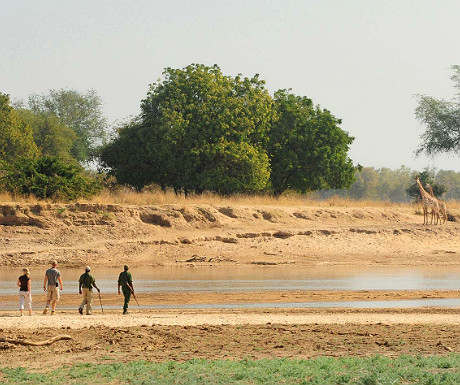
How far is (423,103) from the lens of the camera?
7962 cm

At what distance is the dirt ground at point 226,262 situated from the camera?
16562mm

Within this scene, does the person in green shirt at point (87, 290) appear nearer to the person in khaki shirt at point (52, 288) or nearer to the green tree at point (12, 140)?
the person in khaki shirt at point (52, 288)

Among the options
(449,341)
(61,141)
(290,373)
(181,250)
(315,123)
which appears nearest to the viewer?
(290,373)

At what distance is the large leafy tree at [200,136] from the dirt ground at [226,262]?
27.1 feet

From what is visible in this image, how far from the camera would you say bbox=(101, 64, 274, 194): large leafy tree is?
54.6 metres

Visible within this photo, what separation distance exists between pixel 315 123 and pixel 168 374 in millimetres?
49650

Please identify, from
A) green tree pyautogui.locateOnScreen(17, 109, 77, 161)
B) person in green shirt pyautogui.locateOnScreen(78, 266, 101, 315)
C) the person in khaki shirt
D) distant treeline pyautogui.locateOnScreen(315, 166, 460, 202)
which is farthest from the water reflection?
distant treeline pyautogui.locateOnScreen(315, 166, 460, 202)

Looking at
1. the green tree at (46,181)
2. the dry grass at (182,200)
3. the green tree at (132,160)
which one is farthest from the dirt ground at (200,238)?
the green tree at (132,160)

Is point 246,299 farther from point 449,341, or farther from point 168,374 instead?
point 168,374

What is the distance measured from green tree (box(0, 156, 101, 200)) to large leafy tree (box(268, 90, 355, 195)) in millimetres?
18885

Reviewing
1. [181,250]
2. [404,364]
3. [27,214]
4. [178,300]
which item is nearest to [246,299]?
[178,300]

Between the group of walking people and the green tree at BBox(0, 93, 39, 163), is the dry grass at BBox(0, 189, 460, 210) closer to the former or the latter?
the green tree at BBox(0, 93, 39, 163)

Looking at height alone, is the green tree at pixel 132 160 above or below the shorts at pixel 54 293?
above

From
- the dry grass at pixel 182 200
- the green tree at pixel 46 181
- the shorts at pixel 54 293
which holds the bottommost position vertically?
the shorts at pixel 54 293
